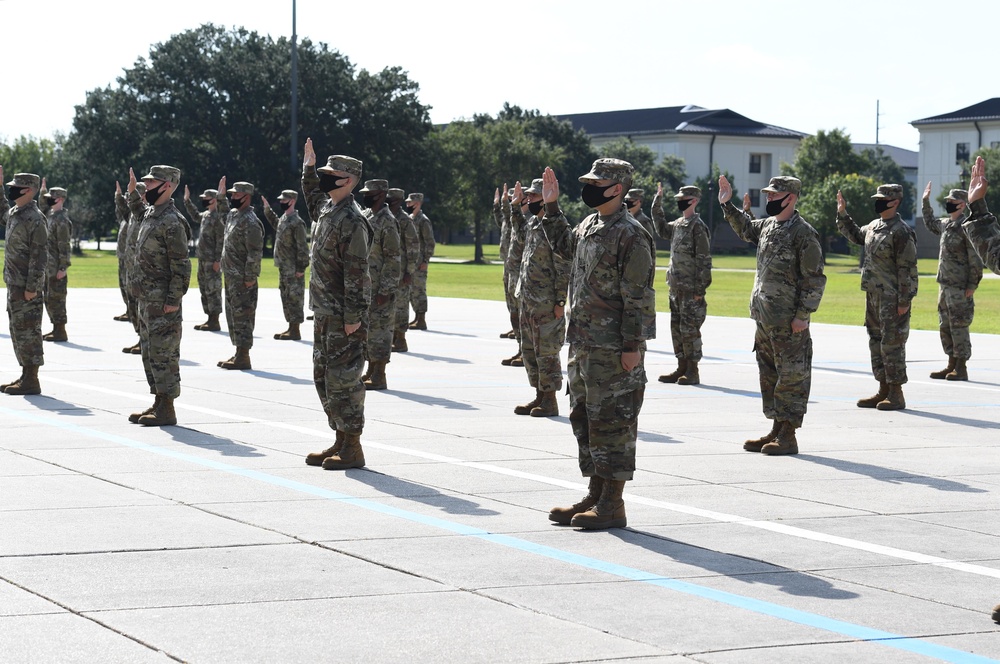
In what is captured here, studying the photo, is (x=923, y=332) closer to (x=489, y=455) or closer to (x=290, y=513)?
(x=489, y=455)

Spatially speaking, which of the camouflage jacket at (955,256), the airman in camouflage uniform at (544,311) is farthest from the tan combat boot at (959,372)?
the airman in camouflage uniform at (544,311)

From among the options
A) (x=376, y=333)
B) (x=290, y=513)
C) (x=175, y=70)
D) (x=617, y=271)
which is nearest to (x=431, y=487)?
(x=290, y=513)

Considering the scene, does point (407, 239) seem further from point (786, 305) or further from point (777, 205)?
point (786, 305)

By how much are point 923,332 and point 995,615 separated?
1834 cm

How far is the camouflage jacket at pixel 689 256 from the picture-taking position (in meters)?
15.2

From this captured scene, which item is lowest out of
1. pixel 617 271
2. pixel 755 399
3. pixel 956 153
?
pixel 755 399

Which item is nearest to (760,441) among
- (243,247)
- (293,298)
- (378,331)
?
(378,331)

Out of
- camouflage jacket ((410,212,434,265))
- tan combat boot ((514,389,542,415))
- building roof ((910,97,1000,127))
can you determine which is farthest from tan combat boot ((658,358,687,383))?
building roof ((910,97,1000,127))

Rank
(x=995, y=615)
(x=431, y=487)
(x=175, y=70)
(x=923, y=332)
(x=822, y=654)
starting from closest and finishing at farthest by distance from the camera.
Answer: (x=822, y=654), (x=995, y=615), (x=431, y=487), (x=923, y=332), (x=175, y=70)

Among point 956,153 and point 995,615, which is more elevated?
point 956,153

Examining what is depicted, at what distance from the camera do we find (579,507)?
8.05 metres

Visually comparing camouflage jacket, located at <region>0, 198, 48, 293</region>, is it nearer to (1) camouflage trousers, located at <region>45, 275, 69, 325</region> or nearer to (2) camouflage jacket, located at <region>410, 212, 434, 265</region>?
(1) camouflage trousers, located at <region>45, 275, 69, 325</region>

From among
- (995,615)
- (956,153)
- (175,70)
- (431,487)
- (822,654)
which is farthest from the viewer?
(956,153)

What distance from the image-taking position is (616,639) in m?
5.70
